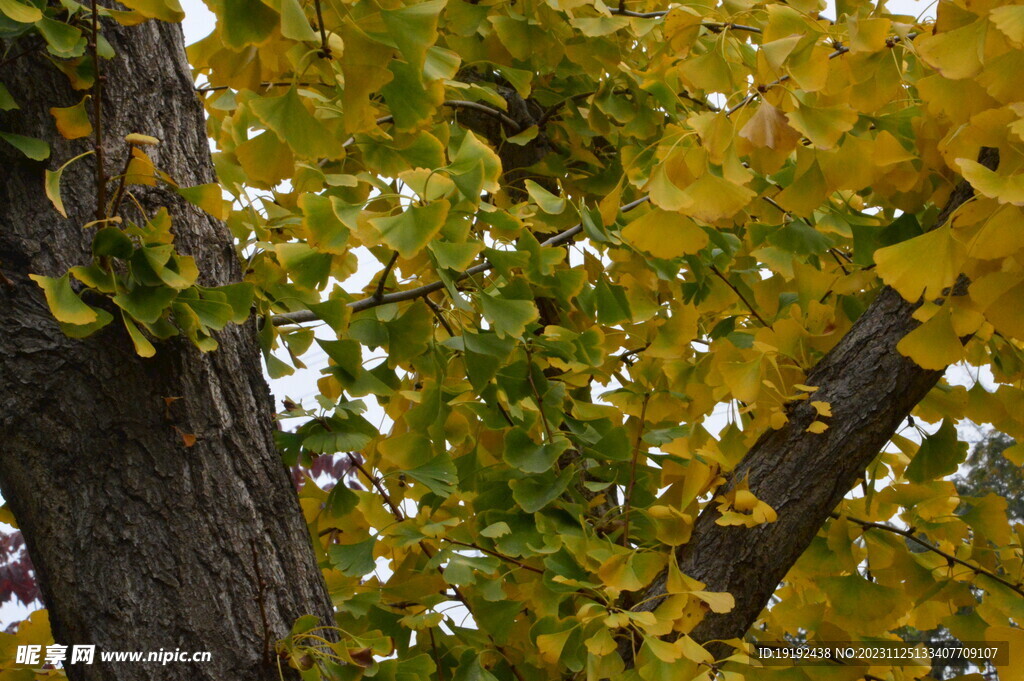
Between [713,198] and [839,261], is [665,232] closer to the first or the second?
[713,198]

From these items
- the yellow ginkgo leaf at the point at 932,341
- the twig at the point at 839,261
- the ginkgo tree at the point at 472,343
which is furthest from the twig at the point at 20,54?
the twig at the point at 839,261

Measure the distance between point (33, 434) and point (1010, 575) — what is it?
4.80ft

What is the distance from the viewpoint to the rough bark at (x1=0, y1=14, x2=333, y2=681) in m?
0.95

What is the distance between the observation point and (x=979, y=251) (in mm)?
842

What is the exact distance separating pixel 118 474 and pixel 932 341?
0.98m

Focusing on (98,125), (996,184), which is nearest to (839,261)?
(996,184)

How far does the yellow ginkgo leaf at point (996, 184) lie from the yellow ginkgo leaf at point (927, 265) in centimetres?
12

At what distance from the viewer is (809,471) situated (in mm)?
1179

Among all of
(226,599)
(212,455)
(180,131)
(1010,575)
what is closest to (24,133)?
(180,131)

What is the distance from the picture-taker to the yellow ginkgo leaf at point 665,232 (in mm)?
1009

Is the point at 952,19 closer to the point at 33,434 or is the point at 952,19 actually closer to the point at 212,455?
the point at 212,455

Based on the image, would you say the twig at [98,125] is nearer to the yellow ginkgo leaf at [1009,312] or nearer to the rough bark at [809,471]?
the rough bark at [809,471]

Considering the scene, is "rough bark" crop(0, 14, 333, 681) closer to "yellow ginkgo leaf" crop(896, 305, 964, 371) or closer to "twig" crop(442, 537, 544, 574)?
"twig" crop(442, 537, 544, 574)

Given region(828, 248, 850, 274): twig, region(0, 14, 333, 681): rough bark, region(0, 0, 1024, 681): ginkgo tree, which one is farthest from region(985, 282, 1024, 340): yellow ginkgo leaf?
region(0, 14, 333, 681): rough bark
